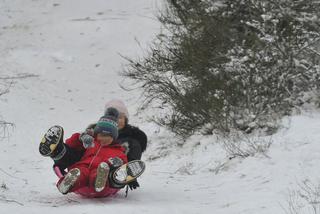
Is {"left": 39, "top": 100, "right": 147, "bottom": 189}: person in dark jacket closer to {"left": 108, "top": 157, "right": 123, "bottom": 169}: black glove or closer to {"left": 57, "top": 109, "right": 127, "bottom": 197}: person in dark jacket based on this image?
{"left": 57, "top": 109, "right": 127, "bottom": 197}: person in dark jacket

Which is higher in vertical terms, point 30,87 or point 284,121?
point 284,121

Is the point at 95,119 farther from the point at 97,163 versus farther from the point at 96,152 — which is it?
the point at 97,163

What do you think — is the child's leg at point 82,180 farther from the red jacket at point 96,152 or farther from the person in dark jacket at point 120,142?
the person in dark jacket at point 120,142

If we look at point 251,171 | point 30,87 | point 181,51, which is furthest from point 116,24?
point 251,171

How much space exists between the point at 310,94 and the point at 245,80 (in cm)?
89

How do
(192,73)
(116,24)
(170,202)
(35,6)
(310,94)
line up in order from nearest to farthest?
(170,202) < (310,94) < (192,73) < (116,24) < (35,6)

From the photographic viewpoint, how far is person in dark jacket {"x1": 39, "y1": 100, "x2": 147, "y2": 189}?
544 cm

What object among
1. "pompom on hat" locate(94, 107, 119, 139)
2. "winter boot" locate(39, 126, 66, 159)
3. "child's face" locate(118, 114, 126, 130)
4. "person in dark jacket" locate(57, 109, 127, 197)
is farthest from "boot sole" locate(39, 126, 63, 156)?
"child's face" locate(118, 114, 126, 130)

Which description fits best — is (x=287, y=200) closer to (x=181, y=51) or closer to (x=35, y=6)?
(x=181, y=51)

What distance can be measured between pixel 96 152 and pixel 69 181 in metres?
0.62

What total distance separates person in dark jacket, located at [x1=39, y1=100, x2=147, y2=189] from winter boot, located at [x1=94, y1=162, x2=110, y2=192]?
52cm

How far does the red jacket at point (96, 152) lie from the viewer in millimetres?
5398

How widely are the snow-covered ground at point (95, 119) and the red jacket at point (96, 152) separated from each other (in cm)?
36

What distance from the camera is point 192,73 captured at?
29.3 feet
